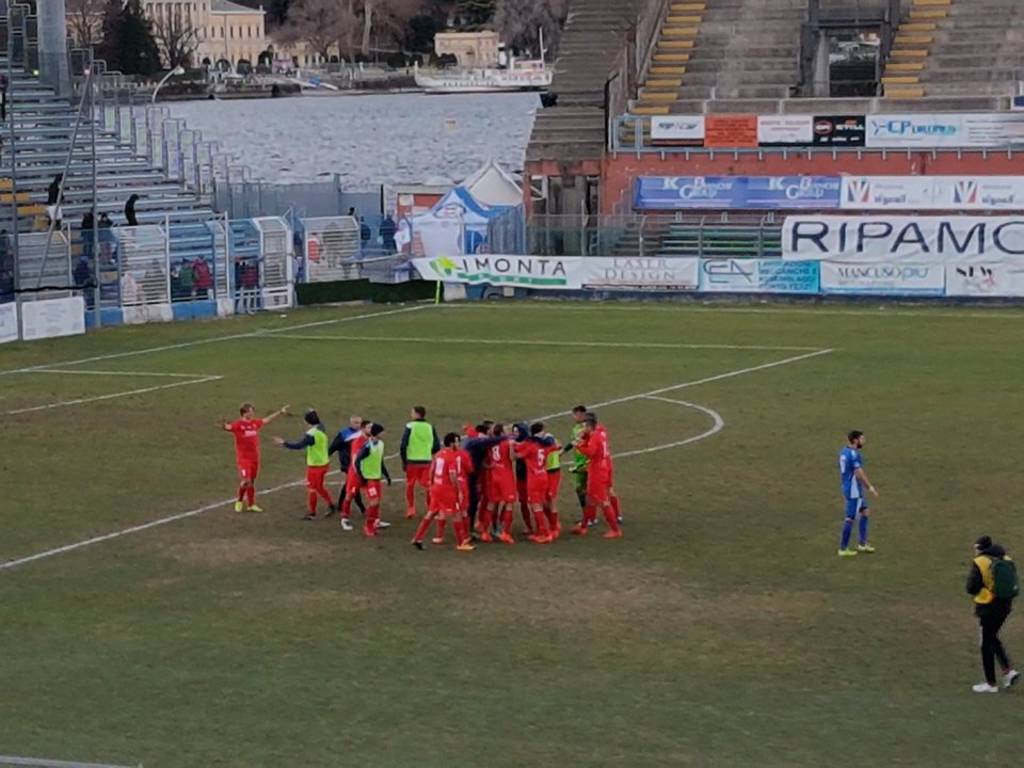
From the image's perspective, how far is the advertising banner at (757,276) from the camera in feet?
172

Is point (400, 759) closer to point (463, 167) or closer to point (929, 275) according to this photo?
point (929, 275)

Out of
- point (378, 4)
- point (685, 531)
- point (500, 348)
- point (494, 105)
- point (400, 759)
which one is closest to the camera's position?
point (400, 759)

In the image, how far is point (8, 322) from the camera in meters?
46.1

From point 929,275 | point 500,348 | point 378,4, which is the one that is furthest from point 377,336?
point 378,4

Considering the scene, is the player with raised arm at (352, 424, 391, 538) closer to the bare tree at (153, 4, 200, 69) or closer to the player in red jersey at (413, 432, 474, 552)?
the player in red jersey at (413, 432, 474, 552)

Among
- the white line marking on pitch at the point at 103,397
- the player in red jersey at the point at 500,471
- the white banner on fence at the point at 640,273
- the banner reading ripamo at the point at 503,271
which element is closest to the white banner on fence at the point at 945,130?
the white banner on fence at the point at 640,273

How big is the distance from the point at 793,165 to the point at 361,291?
45.5 ft

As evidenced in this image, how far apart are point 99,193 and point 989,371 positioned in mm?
29269

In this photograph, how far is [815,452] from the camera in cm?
3044

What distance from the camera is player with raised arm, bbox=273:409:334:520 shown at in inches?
984

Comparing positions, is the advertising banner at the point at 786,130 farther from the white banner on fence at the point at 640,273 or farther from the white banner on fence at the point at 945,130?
the white banner on fence at the point at 640,273

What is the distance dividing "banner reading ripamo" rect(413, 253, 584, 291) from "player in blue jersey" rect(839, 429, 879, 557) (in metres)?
31.4

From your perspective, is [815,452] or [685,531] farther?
[815,452]

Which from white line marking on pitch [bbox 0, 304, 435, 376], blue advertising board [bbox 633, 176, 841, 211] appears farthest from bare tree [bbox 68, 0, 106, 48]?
white line marking on pitch [bbox 0, 304, 435, 376]
